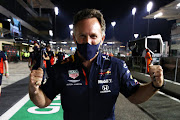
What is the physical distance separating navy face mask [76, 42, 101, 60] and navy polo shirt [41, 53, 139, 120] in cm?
8

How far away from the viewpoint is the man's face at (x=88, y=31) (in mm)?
1182

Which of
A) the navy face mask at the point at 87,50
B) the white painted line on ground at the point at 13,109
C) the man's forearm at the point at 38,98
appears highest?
the navy face mask at the point at 87,50

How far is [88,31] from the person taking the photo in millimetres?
1174

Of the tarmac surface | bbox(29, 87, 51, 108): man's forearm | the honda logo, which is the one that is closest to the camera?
bbox(29, 87, 51, 108): man's forearm

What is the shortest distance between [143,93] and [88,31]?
2.56 feet

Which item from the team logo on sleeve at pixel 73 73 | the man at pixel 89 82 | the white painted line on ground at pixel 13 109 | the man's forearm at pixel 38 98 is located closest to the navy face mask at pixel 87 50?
the man at pixel 89 82

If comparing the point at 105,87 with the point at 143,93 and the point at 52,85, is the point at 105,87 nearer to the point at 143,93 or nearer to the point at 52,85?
the point at 143,93

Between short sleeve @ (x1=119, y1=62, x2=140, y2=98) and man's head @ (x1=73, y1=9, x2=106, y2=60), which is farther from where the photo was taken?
short sleeve @ (x1=119, y1=62, x2=140, y2=98)

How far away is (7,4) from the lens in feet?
71.1

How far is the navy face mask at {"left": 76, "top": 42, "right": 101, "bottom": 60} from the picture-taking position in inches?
48.3

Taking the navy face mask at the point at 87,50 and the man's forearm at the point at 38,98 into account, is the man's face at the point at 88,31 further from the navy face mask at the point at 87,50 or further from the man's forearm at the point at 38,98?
the man's forearm at the point at 38,98

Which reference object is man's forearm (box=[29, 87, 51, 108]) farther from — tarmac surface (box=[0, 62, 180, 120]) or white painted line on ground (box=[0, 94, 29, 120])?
white painted line on ground (box=[0, 94, 29, 120])

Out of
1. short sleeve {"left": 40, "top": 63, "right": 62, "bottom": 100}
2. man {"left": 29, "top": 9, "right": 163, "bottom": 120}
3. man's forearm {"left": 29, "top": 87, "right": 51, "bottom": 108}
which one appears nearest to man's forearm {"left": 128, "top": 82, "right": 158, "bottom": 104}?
man {"left": 29, "top": 9, "right": 163, "bottom": 120}

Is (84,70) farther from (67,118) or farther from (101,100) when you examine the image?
(67,118)
